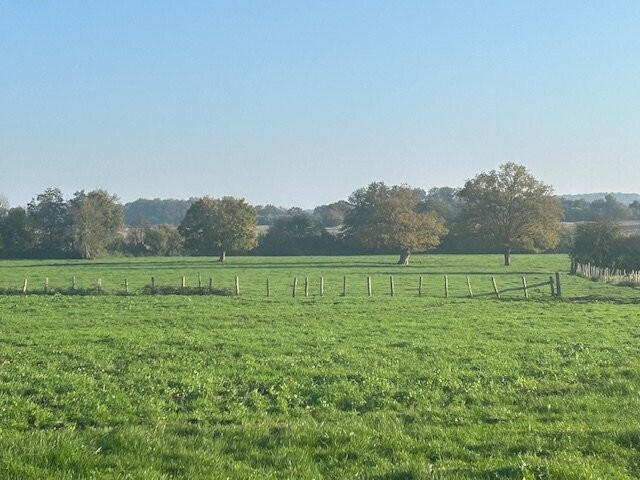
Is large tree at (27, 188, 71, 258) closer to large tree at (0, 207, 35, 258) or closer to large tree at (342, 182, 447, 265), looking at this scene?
large tree at (0, 207, 35, 258)

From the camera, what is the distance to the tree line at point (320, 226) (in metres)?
82.4

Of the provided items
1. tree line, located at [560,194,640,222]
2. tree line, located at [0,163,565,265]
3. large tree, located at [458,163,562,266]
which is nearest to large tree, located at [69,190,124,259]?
tree line, located at [0,163,565,265]

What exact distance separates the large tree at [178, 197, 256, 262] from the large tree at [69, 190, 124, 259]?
19.7 metres

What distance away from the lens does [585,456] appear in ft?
28.1

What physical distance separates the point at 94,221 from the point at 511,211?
68349 mm

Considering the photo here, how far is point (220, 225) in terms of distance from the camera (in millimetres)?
97188

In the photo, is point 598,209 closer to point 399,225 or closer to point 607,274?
point 399,225

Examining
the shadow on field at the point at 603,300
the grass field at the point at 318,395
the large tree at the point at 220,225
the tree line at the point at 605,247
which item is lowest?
the shadow on field at the point at 603,300

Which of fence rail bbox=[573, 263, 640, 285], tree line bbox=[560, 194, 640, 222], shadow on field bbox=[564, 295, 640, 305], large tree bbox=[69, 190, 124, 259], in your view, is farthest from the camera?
tree line bbox=[560, 194, 640, 222]

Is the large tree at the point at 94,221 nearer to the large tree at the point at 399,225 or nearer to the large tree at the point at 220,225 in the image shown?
the large tree at the point at 220,225

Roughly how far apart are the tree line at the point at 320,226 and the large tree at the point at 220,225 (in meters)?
0.14

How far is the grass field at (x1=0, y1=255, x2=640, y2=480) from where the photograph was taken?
8266mm

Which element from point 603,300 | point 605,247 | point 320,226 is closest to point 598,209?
point 320,226

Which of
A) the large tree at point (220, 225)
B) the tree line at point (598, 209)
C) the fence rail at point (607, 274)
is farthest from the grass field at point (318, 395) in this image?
the tree line at point (598, 209)
